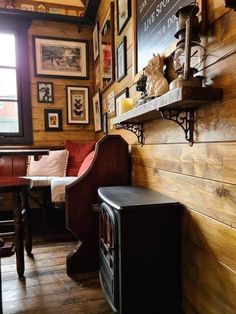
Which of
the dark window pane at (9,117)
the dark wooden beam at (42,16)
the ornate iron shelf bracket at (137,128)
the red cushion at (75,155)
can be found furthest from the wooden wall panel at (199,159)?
the dark wooden beam at (42,16)

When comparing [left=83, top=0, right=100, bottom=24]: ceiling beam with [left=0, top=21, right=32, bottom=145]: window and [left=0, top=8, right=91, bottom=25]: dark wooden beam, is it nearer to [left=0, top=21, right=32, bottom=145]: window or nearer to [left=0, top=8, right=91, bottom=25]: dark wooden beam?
[left=0, top=8, right=91, bottom=25]: dark wooden beam

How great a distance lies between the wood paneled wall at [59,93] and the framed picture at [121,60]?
1.31 metres

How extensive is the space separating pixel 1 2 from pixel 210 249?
12.3 feet

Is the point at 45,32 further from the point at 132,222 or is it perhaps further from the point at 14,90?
the point at 132,222

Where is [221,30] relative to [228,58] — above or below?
above

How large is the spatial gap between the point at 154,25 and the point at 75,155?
2.03 m

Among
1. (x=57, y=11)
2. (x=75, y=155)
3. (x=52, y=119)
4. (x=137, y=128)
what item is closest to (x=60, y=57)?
(x=57, y=11)

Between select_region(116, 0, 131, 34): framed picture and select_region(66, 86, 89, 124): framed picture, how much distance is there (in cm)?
139

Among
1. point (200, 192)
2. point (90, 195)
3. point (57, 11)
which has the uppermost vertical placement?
point (57, 11)

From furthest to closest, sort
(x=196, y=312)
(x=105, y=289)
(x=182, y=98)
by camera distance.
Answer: (x=105, y=289), (x=196, y=312), (x=182, y=98)

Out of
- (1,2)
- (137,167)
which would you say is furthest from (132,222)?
(1,2)

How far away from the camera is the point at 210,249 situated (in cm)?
106

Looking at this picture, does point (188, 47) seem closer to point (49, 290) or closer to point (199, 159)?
point (199, 159)

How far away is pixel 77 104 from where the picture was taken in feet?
11.7
